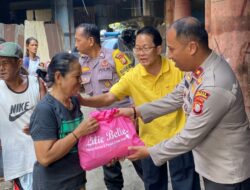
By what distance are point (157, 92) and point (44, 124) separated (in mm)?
1244

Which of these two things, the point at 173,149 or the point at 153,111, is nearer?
the point at 173,149

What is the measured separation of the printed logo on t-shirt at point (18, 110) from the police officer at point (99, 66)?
1.08 m

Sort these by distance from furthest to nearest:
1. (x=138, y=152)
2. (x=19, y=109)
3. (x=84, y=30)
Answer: (x=84, y=30) → (x=19, y=109) → (x=138, y=152)

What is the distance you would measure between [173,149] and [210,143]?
221 mm

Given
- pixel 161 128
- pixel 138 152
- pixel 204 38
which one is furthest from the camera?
pixel 161 128

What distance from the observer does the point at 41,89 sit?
2986 mm

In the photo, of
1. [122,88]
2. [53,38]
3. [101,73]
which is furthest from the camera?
[53,38]

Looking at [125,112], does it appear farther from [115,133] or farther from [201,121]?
[201,121]

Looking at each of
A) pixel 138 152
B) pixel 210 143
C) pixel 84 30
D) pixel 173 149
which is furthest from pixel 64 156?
pixel 84 30

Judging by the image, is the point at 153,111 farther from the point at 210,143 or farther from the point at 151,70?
the point at 210,143

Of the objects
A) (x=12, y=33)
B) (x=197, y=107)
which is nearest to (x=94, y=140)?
(x=197, y=107)

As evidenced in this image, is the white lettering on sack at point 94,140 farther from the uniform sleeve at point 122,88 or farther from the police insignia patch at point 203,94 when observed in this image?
the uniform sleeve at point 122,88

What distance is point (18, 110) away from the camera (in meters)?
2.87

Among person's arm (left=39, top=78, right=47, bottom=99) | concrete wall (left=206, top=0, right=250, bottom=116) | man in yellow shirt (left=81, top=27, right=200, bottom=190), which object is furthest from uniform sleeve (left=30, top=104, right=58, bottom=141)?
concrete wall (left=206, top=0, right=250, bottom=116)
